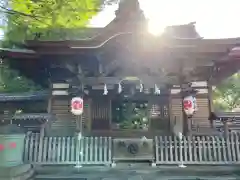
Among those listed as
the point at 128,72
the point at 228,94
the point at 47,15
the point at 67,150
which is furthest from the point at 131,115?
the point at 228,94

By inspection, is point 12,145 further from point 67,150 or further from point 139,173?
point 139,173

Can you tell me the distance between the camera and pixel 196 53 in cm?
916

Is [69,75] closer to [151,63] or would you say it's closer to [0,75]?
[151,63]

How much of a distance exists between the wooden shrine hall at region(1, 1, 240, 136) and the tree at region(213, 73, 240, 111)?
8760 millimetres

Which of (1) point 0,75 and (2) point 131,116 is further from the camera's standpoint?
(1) point 0,75

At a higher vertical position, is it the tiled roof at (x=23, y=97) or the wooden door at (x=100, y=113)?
the tiled roof at (x=23, y=97)

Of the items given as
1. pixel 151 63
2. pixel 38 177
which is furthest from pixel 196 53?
pixel 38 177

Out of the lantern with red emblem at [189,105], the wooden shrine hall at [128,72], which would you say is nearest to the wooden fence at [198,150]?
the lantern with red emblem at [189,105]

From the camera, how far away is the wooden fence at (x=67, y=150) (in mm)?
8438

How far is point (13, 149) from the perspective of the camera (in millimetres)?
7801

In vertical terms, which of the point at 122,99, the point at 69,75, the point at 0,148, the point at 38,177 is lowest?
the point at 38,177

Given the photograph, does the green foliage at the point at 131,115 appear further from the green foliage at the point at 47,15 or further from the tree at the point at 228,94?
the tree at the point at 228,94

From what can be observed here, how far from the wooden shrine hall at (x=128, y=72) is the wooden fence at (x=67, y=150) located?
1.50 metres

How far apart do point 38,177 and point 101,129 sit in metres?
3.59
